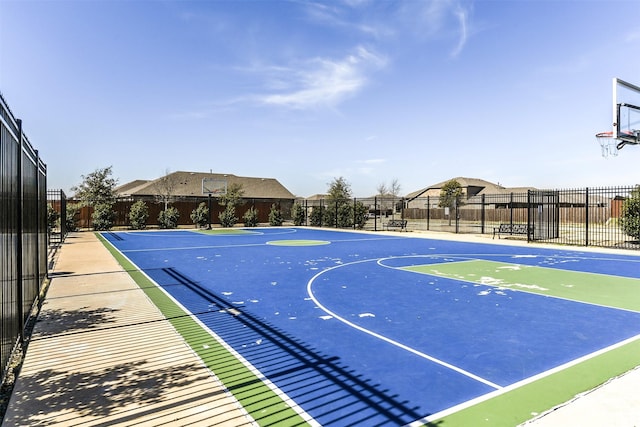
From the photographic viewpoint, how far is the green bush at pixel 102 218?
29250 millimetres

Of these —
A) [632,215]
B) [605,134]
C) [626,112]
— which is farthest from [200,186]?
[626,112]

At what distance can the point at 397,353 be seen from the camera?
5.07 meters

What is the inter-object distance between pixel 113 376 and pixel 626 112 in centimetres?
2130

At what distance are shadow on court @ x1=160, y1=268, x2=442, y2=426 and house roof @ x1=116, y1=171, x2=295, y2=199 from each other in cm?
4426

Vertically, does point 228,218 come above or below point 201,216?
below

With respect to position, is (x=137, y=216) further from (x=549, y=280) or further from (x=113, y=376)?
(x=113, y=376)

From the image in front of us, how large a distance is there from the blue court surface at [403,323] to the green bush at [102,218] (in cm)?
A: 1887

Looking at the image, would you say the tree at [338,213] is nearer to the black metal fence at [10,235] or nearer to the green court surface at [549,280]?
the green court surface at [549,280]

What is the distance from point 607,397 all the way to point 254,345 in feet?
13.1

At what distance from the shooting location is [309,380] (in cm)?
427

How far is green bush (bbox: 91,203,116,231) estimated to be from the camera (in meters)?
29.2

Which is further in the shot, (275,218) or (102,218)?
(275,218)

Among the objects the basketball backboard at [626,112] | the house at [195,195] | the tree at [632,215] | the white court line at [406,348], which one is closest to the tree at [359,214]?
the house at [195,195]

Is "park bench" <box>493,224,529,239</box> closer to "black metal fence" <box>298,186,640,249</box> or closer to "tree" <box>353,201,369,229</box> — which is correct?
"black metal fence" <box>298,186,640,249</box>
